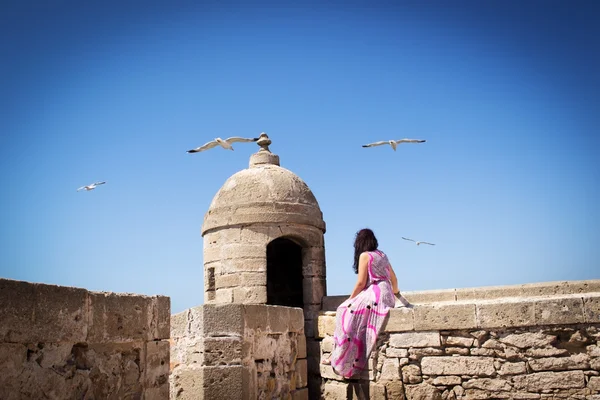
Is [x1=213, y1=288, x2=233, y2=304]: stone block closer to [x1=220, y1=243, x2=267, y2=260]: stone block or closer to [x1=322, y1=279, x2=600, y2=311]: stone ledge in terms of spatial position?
[x1=220, y1=243, x2=267, y2=260]: stone block

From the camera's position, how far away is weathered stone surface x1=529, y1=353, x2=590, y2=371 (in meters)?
5.97

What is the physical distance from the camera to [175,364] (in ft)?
19.2

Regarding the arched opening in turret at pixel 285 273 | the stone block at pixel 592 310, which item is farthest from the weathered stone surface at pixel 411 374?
the arched opening in turret at pixel 285 273

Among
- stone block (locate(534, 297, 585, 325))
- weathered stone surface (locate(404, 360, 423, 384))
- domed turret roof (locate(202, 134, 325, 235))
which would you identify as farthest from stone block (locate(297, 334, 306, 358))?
stone block (locate(534, 297, 585, 325))

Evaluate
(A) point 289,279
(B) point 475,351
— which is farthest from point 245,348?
(A) point 289,279

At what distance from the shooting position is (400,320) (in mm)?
6664

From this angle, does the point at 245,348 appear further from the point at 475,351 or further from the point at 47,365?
the point at 47,365

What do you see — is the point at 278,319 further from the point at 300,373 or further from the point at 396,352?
the point at 396,352

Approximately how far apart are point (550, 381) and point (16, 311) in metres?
5.12

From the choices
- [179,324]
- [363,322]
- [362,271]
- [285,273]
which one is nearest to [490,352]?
[363,322]

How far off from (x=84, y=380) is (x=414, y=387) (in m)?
4.24

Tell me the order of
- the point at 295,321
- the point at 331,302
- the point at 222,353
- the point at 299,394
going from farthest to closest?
the point at 331,302
the point at 295,321
the point at 299,394
the point at 222,353

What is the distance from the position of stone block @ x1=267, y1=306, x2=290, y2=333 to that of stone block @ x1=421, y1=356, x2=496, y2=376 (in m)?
1.56

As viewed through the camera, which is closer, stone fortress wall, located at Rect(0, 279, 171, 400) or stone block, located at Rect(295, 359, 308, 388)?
stone fortress wall, located at Rect(0, 279, 171, 400)
